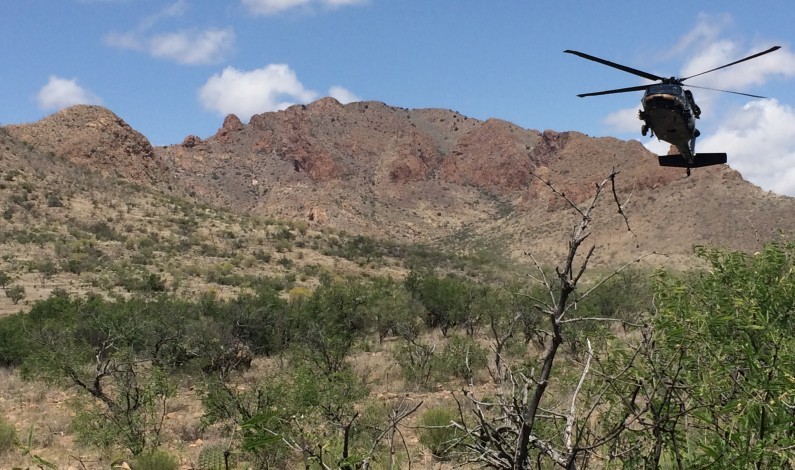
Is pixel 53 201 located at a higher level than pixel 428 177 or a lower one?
lower

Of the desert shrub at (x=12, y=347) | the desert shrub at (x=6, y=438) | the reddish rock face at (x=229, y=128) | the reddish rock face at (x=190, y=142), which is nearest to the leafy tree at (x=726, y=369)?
the desert shrub at (x=6, y=438)

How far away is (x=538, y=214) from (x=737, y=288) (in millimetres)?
78673

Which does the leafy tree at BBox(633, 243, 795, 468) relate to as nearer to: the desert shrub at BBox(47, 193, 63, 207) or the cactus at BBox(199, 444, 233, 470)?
the cactus at BBox(199, 444, 233, 470)

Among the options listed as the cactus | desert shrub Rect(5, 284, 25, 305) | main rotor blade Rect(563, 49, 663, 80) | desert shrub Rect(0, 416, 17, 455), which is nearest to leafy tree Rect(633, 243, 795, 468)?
main rotor blade Rect(563, 49, 663, 80)

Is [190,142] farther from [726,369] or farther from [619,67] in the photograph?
[726,369]

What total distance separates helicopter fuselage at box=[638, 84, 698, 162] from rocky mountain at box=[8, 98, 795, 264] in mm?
44386

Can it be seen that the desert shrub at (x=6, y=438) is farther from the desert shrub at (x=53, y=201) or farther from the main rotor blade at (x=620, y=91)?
the desert shrub at (x=53, y=201)

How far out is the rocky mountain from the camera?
186ft

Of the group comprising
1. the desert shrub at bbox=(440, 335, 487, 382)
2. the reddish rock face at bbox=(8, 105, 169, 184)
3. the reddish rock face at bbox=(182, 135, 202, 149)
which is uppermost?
the reddish rock face at bbox=(182, 135, 202, 149)

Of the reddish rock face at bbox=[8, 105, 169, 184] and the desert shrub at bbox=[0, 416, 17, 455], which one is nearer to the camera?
the desert shrub at bbox=[0, 416, 17, 455]

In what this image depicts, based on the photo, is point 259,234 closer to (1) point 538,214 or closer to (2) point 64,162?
(2) point 64,162

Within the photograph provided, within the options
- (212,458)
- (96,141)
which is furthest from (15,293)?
(96,141)

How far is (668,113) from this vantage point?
9867 millimetres

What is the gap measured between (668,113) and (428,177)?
98.2 meters
